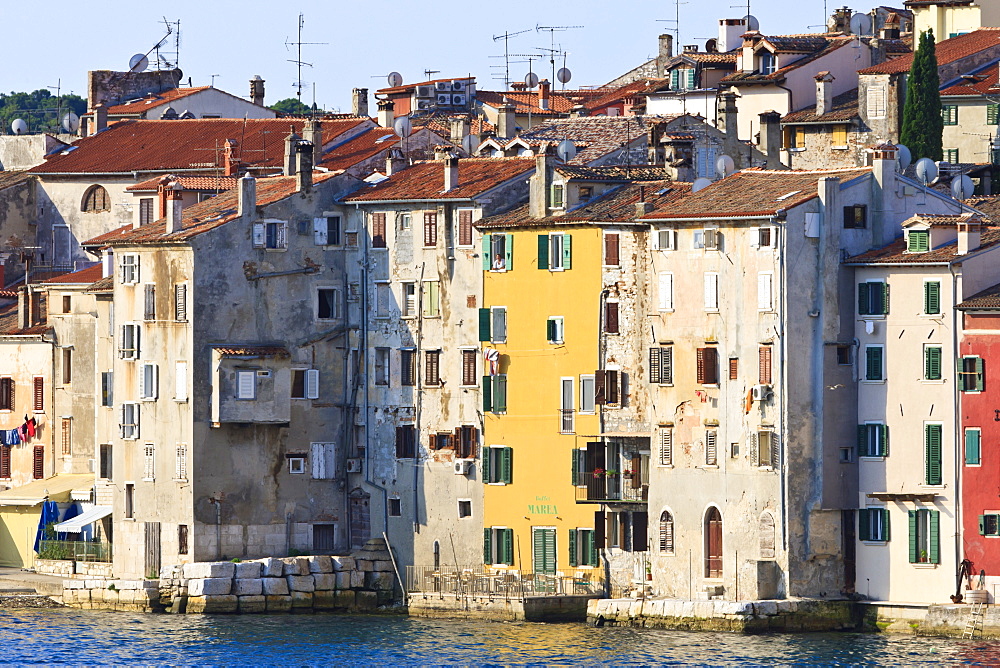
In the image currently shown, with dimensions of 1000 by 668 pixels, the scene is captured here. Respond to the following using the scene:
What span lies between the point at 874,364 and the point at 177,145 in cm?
4270

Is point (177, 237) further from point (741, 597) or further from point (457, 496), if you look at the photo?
point (741, 597)

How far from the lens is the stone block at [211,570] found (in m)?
91.0

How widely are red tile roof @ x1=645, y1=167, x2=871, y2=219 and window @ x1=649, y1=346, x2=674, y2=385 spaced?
12.4ft

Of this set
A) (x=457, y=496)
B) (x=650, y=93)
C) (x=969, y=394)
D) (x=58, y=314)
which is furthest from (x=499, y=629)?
(x=650, y=93)

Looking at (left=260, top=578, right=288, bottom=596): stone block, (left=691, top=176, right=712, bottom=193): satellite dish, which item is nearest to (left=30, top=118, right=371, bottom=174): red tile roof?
(left=260, top=578, right=288, bottom=596): stone block

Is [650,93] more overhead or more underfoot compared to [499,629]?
more overhead

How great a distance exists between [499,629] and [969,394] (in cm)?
1537

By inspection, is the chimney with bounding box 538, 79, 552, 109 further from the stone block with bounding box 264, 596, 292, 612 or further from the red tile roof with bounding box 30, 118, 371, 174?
the stone block with bounding box 264, 596, 292, 612

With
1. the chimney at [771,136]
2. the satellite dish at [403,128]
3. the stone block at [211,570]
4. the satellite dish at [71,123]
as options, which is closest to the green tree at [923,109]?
the chimney at [771,136]

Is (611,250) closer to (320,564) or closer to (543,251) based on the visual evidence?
(543,251)

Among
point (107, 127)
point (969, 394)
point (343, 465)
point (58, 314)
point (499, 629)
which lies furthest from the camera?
point (107, 127)

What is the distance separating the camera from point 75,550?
9856 centimetres

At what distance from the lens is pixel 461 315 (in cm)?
9281

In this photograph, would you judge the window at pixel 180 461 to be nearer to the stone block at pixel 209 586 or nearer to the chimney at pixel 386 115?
the stone block at pixel 209 586
